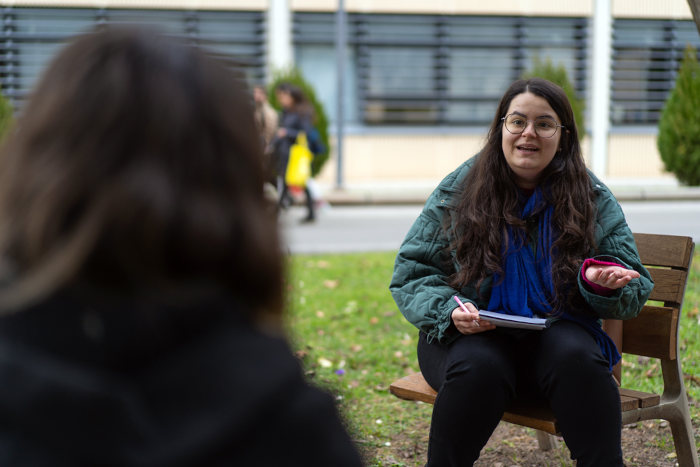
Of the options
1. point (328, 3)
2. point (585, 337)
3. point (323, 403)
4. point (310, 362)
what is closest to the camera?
point (323, 403)

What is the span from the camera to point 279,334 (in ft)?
3.77

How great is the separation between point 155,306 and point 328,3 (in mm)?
16150

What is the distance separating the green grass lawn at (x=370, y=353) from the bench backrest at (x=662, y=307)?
3.10 feet

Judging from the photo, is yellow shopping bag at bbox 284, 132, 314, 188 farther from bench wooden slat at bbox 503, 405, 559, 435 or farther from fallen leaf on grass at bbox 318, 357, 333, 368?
bench wooden slat at bbox 503, 405, 559, 435

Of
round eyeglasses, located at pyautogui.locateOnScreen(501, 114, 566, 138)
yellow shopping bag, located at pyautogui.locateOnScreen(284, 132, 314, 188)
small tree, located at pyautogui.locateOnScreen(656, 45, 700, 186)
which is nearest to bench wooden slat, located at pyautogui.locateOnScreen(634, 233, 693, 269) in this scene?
round eyeglasses, located at pyautogui.locateOnScreen(501, 114, 566, 138)

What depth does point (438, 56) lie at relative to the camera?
16.9 meters

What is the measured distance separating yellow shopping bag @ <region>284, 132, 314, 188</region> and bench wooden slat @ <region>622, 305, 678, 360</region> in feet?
25.3

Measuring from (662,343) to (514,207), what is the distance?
731 millimetres

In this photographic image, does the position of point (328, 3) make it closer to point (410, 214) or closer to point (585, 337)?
point (410, 214)

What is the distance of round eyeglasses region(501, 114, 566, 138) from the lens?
9.71ft

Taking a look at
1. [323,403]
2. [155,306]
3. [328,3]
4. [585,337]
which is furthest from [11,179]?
[328,3]

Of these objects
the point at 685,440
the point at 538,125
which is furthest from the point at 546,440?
A: the point at 538,125

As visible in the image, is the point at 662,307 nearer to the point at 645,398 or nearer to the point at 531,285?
the point at 645,398

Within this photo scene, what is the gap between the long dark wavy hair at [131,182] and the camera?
→ 1022mm
